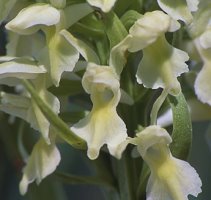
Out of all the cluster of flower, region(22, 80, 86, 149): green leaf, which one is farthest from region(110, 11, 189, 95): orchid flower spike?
region(22, 80, 86, 149): green leaf

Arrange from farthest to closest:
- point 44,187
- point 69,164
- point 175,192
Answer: point 69,164, point 44,187, point 175,192

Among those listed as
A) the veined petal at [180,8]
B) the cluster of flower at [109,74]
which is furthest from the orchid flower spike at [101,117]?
the veined petal at [180,8]

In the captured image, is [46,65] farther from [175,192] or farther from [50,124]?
[175,192]

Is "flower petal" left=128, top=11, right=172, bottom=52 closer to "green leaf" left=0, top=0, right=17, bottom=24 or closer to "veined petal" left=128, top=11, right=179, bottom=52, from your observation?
"veined petal" left=128, top=11, right=179, bottom=52

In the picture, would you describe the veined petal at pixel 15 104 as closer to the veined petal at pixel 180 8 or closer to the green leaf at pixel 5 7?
the green leaf at pixel 5 7

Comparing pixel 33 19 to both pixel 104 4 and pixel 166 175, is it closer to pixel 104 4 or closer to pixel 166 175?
pixel 104 4

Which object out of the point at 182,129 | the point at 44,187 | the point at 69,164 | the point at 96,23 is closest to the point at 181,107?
the point at 182,129

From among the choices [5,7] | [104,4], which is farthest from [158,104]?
[5,7]
